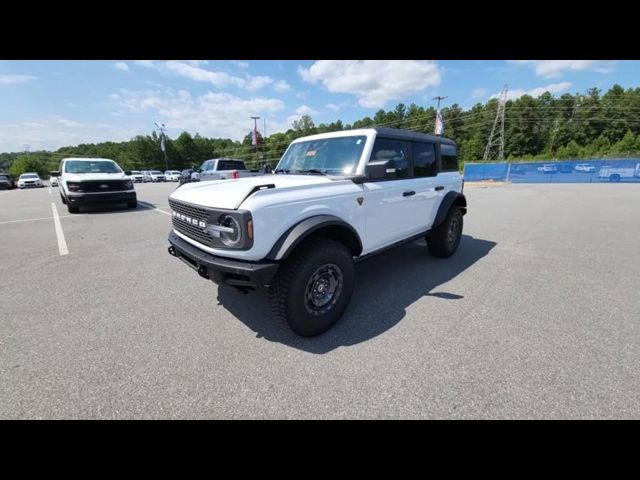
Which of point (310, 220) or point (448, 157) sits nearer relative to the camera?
point (310, 220)

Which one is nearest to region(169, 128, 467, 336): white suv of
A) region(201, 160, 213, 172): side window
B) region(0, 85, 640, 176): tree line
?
region(201, 160, 213, 172): side window

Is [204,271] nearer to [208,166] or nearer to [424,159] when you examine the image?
[424,159]

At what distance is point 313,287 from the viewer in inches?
107

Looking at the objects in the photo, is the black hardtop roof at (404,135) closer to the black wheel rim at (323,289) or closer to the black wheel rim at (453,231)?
the black wheel rim at (453,231)

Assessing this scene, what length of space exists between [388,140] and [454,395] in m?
2.78

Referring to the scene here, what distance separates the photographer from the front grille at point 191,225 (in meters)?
2.60

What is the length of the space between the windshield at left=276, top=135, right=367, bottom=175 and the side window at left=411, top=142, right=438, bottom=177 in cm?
108

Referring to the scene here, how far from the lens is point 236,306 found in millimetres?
3303

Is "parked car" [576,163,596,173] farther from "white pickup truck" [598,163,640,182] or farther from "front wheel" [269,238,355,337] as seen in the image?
"front wheel" [269,238,355,337]

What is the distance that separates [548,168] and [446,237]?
1073 inches

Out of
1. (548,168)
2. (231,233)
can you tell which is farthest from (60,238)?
(548,168)

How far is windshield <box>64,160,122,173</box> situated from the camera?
9.77 m

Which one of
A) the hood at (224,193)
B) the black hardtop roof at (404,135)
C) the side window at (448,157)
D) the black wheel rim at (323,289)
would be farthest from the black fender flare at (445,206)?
the black wheel rim at (323,289)
